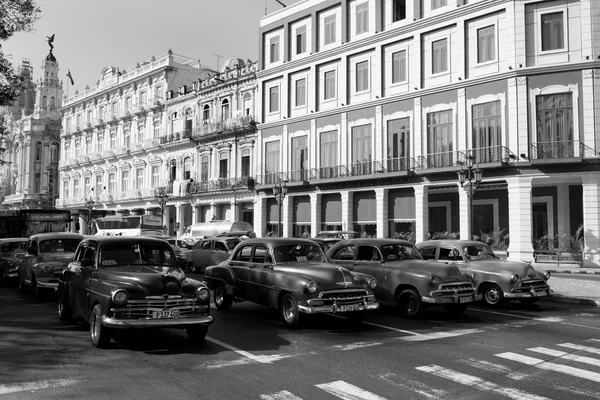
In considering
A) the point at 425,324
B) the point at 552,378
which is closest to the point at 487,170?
the point at 425,324

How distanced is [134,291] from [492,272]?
891 centimetres

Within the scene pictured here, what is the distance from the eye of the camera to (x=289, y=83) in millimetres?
38594

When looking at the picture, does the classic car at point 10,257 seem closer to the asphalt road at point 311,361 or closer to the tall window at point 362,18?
the asphalt road at point 311,361

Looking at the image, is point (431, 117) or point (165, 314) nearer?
point (165, 314)

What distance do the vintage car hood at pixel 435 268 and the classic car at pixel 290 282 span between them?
95 centimetres

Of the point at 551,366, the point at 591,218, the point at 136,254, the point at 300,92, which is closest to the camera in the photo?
the point at 551,366

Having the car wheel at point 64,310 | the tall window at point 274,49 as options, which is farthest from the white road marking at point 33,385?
the tall window at point 274,49

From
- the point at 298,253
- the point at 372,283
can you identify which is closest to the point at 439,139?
the point at 372,283

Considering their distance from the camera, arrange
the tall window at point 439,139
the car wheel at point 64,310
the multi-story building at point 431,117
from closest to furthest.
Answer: the car wheel at point 64,310, the multi-story building at point 431,117, the tall window at point 439,139

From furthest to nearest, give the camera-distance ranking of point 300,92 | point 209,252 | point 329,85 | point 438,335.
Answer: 1. point 300,92
2. point 329,85
3. point 209,252
4. point 438,335

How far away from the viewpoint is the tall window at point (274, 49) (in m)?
40.0

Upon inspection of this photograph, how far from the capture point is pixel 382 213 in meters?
32.3

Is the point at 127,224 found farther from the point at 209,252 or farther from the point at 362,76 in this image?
the point at 209,252

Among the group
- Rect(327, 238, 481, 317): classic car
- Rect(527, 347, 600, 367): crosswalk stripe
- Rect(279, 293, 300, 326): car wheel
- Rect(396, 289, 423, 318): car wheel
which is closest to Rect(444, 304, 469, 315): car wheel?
Rect(327, 238, 481, 317): classic car
